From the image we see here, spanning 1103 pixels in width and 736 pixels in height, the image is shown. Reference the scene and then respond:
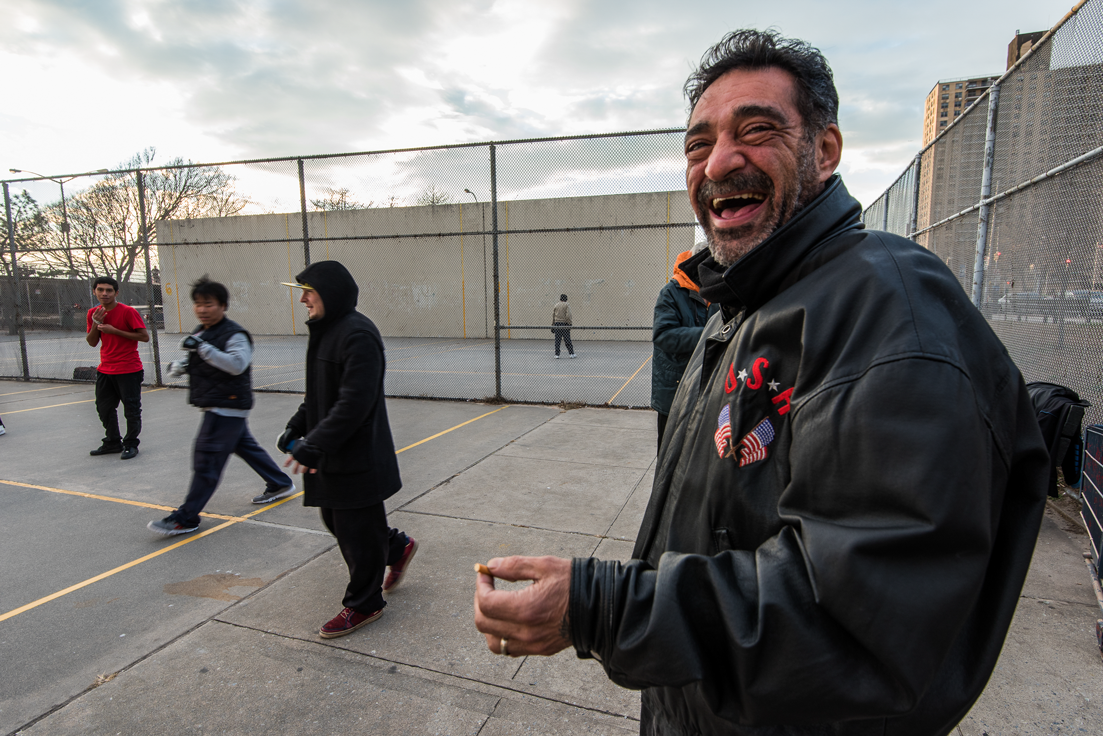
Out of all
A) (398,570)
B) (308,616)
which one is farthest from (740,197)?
(308,616)

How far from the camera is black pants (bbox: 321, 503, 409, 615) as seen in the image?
2.90 m

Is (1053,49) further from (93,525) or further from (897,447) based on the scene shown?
(93,525)

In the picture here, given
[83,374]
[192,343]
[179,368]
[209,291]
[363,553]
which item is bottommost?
[83,374]

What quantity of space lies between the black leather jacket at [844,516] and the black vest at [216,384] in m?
4.15

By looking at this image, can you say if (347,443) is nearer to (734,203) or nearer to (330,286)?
(330,286)

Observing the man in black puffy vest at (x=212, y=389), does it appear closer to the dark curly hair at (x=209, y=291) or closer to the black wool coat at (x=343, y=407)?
the dark curly hair at (x=209, y=291)

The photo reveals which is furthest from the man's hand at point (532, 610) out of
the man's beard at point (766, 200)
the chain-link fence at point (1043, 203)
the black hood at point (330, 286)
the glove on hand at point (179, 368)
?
the chain-link fence at point (1043, 203)

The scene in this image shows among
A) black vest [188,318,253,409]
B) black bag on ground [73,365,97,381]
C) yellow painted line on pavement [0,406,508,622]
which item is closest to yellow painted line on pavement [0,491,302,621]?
yellow painted line on pavement [0,406,508,622]

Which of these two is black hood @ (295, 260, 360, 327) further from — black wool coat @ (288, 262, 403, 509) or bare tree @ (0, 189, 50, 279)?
bare tree @ (0, 189, 50, 279)

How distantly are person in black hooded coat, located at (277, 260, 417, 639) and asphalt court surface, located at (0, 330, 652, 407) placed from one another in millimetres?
5750

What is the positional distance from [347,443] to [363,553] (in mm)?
591

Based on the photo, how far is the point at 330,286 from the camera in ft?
9.72

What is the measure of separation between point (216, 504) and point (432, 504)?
1851 mm

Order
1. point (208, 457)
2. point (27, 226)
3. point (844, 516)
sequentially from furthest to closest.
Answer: point (27, 226), point (208, 457), point (844, 516)
